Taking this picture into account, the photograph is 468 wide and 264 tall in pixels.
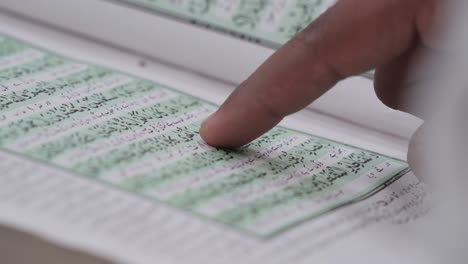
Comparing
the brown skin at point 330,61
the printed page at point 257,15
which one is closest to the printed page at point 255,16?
the printed page at point 257,15

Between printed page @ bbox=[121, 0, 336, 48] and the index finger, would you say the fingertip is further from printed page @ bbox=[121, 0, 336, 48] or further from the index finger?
printed page @ bbox=[121, 0, 336, 48]

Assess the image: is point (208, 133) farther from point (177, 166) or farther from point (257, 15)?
point (257, 15)

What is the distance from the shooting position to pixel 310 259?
1.23 feet

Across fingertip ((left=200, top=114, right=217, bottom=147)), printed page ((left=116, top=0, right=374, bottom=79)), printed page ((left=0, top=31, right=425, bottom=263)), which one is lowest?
printed page ((left=0, top=31, right=425, bottom=263))

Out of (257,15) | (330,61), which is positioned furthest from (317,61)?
(257,15)

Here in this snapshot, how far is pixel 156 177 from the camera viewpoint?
0.42 m

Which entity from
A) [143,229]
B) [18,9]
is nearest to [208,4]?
[18,9]

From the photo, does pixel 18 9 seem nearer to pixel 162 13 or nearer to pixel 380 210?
pixel 162 13

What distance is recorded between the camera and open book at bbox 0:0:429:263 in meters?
0.38

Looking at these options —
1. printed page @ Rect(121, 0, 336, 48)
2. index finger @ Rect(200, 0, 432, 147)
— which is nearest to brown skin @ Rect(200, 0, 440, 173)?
index finger @ Rect(200, 0, 432, 147)

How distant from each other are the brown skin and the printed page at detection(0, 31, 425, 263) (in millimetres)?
24

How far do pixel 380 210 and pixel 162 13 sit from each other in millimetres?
250

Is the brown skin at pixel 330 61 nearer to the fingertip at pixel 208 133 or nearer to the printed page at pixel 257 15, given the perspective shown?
the fingertip at pixel 208 133

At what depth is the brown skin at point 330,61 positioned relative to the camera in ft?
1.41
